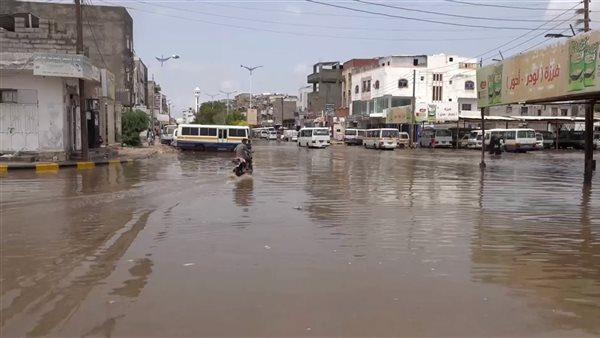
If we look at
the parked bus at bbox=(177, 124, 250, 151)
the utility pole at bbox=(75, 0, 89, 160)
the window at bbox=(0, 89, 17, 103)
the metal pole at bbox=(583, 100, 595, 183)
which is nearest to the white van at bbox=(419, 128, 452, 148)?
the parked bus at bbox=(177, 124, 250, 151)

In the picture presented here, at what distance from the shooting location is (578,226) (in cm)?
1047

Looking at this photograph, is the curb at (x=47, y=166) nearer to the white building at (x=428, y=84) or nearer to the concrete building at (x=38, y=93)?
the concrete building at (x=38, y=93)

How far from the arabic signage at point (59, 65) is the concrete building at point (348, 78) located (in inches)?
2615

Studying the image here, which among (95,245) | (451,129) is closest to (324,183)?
(95,245)

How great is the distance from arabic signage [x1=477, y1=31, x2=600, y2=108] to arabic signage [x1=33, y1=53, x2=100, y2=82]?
18579 millimetres

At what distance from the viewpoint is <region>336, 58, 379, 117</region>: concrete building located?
91000mm

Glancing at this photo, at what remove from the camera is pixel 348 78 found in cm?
9250

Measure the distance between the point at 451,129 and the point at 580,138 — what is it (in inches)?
499

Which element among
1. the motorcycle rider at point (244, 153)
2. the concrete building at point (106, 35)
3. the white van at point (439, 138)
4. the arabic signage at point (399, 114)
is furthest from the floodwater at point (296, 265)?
the concrete building at point (106, 35)

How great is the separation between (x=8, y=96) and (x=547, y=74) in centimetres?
2208

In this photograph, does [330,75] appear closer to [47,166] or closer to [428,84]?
[428,84]

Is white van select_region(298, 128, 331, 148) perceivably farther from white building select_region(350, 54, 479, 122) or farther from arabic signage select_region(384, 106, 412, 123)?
white building select_region(350, 54, 479, 122)

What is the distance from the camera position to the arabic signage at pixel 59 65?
78.0ft

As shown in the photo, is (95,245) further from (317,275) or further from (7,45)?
(7,45)
